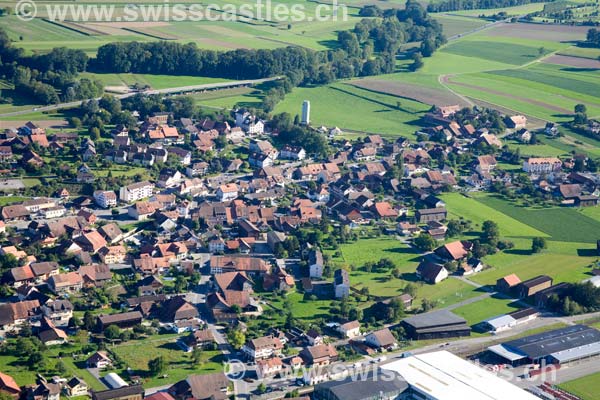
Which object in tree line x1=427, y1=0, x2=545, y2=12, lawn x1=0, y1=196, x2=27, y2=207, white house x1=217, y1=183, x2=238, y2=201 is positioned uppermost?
tree line x1=427, y1=0, x2=545, y2=12

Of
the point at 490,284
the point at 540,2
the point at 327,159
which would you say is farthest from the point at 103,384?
the point at 540,2

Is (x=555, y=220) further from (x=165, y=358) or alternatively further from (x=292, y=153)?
(x=165, y=358)

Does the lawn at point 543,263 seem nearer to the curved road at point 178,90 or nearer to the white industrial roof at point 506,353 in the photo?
the white industrial roof at point 506,353

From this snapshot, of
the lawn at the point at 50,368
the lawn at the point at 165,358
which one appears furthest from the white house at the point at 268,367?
the lawn at the point at 50,368

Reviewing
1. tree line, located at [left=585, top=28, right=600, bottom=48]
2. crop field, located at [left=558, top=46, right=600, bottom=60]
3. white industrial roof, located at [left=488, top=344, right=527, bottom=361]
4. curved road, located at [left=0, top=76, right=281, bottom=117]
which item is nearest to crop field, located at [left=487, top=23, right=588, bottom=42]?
tree line, located at [left=585, top=28, right=600, bottom=48]

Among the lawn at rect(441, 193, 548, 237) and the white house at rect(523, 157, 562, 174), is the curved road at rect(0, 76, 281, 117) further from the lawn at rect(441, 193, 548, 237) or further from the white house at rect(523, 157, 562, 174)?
the lawn at rect(441, 193, 548, 237)

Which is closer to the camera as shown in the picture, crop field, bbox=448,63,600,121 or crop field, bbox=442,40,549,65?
crop field, bbox=448,63,600,121

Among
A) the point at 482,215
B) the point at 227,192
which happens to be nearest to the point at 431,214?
the point at 482,215
